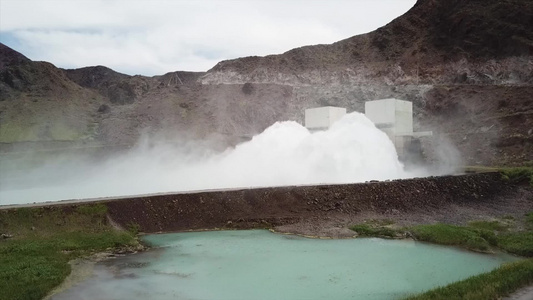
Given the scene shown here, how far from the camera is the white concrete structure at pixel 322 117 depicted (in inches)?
1820

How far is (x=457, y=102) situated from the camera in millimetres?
62781

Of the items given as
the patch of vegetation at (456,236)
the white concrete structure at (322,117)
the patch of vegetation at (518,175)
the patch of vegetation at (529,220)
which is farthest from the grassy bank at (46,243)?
the white concrete structure at (322,117)

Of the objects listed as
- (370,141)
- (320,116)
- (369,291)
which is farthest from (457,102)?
(369,291)

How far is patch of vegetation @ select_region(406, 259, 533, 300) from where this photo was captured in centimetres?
1096

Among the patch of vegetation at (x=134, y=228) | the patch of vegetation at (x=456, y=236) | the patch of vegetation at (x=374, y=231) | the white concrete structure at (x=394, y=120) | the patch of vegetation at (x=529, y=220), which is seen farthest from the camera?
the white concrete structure at (x=394, y=120)

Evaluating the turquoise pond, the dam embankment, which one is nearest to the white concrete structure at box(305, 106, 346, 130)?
the dam embankment

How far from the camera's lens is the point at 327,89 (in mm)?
75438

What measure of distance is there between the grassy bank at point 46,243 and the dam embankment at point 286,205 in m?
0.69

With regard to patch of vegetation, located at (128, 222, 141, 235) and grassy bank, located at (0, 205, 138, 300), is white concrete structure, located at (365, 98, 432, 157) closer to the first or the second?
patch of vegetation, located at (128, 222, 141, 235)

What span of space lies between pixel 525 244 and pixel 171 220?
1599cm

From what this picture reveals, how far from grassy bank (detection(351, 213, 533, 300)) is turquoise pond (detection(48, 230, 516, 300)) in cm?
87

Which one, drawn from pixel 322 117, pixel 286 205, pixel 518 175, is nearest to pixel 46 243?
pixel 286 205

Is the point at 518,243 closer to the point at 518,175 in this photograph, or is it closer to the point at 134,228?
the point at 518,175

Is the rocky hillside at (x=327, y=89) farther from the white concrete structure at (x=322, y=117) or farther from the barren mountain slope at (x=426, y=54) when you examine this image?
the white concrete structure at (x=322, y=117)
